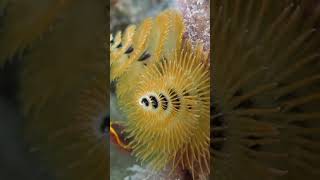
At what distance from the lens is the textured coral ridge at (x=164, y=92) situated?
50.4 inches

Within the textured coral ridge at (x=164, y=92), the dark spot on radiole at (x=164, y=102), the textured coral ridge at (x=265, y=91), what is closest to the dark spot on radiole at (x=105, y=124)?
the textured coral ridge at (x=164, y=92)

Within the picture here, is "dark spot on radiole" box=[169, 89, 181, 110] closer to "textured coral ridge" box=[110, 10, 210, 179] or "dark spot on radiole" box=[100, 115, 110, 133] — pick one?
"textured coral ridge" box=[110, 10, 210, 179]

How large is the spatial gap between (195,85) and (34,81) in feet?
1.56

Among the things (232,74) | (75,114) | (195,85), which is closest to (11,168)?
(75,114)

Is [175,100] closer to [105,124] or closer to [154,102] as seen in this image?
[154,102]

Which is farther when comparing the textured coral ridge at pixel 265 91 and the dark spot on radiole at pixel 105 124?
the dark spot on radiole at pixel 105 124

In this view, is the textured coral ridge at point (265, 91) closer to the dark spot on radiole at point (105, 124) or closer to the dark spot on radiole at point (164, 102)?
the dark spot on radiole at point (164, 102)

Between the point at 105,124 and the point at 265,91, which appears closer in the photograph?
the point at 265,91

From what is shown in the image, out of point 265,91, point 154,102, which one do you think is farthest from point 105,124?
point 265,91

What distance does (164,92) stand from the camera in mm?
1306

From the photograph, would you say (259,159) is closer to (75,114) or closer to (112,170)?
(112,170)

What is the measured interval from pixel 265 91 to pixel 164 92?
0.27 m

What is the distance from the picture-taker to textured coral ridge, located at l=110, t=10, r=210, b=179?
4.20 ft

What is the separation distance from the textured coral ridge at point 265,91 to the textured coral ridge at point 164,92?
43 millimetres
